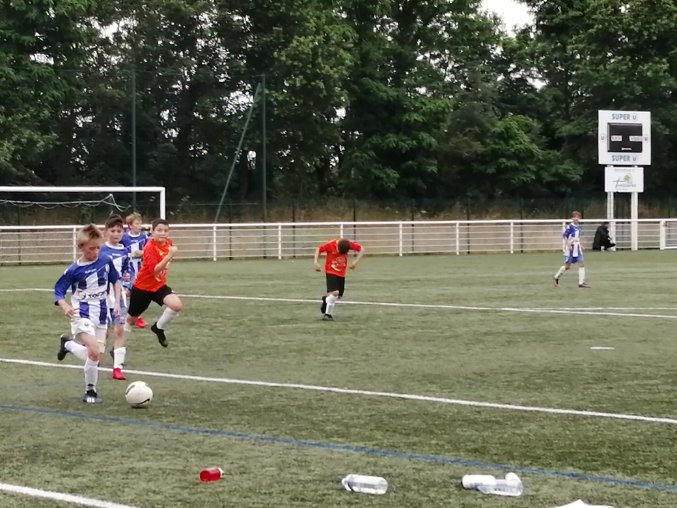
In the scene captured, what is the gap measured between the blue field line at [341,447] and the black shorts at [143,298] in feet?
12.0

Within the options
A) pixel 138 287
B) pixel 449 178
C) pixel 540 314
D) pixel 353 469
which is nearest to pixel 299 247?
pixel 449 178

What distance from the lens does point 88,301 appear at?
9.73 meters

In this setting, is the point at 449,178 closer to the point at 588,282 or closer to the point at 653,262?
the point at 653,262

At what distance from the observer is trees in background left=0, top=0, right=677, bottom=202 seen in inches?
1718

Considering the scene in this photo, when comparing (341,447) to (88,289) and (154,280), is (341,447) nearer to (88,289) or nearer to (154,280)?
(88,289)

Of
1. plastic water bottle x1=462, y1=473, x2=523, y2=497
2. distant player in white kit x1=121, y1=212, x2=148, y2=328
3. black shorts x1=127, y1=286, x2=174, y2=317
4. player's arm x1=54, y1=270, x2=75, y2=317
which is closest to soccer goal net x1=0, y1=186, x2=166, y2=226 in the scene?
distant player in white kit x1=121, y1=212, x2=148, y2=328

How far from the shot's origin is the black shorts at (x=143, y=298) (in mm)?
13000

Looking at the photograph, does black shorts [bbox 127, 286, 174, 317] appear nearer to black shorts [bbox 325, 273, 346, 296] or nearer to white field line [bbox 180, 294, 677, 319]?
black shorts [bbox 325, 273, 346, 296]

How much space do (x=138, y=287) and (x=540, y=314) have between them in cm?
734

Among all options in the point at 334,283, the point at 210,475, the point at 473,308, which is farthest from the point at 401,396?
the point at 473,308

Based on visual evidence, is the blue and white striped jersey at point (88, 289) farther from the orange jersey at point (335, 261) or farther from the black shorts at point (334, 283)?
the orange jersey at point (335, 261)

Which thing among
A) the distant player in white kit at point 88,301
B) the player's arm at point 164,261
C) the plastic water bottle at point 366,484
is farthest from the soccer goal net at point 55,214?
the plastic water bottle at point 366,484

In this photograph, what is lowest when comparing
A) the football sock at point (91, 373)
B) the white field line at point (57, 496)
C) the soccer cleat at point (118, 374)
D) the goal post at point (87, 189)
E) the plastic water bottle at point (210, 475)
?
the soccer cleat at point (118, 374)

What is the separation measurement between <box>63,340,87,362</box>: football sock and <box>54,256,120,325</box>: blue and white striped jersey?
25cm
